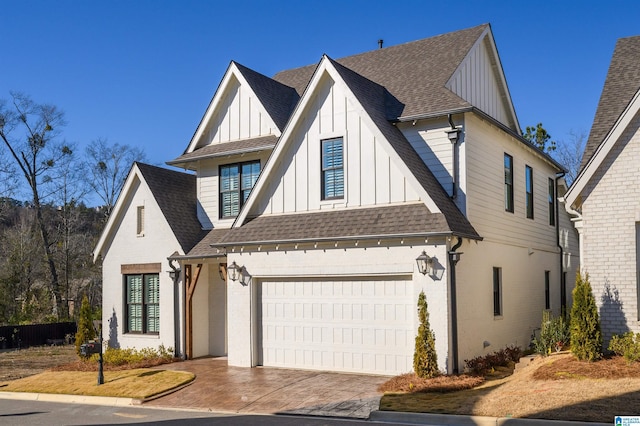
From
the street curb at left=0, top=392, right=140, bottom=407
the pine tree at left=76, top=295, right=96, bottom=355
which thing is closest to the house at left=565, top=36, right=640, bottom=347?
Answer: the street curb at left=0, top=392, right=140, bottom=407

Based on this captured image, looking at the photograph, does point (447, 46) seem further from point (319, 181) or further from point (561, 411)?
point (561, 411)

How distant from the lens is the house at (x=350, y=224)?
54.3 ft

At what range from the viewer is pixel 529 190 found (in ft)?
74.0

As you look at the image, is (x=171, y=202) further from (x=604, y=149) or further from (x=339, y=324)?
(x=604, y=149)

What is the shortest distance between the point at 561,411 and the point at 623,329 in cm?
454

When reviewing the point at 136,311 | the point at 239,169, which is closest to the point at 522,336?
the point at 239,169

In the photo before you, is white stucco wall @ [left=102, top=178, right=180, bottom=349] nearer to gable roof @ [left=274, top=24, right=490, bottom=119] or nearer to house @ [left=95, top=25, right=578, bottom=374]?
house @ [left=95, top=25, right=578, bottom=374]

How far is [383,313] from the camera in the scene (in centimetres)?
1664

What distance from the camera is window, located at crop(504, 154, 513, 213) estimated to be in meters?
20.5

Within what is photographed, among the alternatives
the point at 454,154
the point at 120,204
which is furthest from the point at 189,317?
the point at 454,154

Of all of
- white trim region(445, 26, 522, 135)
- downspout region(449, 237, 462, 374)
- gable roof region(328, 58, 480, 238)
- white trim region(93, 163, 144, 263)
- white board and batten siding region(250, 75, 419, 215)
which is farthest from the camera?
white trim region(93, 163, 144, 263)

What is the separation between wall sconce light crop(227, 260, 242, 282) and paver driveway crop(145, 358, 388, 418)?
102 inches

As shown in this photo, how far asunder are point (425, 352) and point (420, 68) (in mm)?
9869

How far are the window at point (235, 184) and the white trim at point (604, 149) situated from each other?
10172mm
